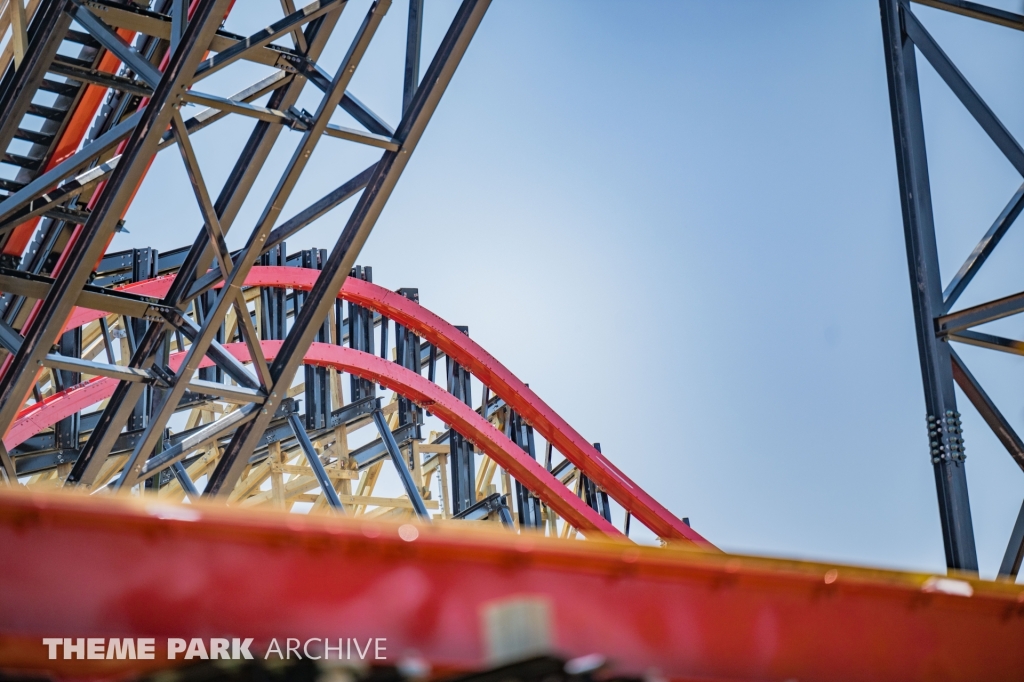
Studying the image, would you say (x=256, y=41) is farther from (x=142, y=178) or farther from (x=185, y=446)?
(x=185, y=446)

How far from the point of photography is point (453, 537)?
6.95 feet

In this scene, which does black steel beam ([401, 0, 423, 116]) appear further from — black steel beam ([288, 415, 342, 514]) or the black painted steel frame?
black steel beam ([288, 415, 342, 514])

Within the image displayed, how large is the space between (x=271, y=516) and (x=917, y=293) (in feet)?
18.3

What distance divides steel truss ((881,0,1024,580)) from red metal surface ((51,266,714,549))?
8206 millimetres

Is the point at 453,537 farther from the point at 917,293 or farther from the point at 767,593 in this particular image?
the point at 917,293

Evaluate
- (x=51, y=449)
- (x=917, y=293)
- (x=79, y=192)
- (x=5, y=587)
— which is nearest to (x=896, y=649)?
(x=5, y=587)

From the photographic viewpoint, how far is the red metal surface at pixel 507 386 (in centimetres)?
1356

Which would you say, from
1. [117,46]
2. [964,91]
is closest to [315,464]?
[117,46]

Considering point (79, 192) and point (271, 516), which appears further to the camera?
point (79, 192)

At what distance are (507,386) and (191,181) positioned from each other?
36.3ft

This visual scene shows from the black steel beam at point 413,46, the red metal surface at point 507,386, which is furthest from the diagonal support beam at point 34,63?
the red metal surface at point 507,386

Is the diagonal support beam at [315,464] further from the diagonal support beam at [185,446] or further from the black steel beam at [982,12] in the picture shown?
the black steel beam at [982,12]

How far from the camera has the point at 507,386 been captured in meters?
17.2

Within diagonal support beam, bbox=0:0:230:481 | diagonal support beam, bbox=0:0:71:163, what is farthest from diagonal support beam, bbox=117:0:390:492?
diagonal support beam, bbox=0:0:71:163
